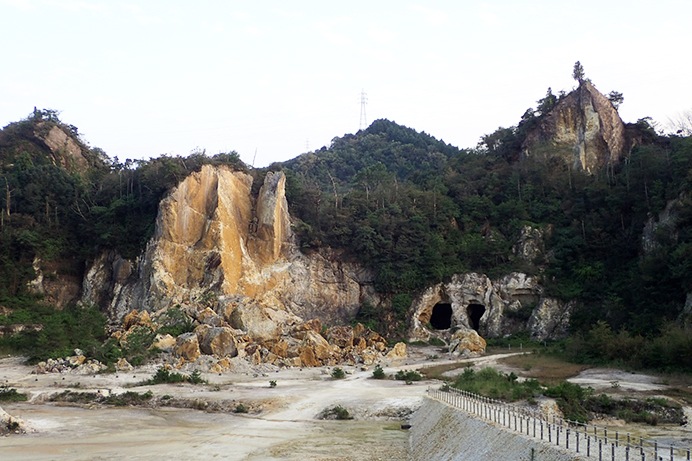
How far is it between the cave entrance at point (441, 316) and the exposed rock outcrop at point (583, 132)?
20.6 m

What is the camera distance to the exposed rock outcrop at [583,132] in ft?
225

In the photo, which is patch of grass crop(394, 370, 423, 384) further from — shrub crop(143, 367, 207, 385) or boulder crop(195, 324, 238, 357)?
boulder crop(195, 324, 238, 357)

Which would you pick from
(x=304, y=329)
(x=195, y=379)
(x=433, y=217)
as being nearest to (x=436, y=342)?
(x=304, y=329)

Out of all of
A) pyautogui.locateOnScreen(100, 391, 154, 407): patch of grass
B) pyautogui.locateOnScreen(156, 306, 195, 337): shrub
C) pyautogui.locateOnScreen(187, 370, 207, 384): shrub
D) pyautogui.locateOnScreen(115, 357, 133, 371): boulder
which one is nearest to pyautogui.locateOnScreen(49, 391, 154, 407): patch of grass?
pyautogui.locateOnScreen(100, 391, 154, 407): patch of grass

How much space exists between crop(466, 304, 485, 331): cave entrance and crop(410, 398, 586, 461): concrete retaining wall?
1378 inches

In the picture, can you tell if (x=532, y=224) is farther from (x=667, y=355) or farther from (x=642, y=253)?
(x=667, y=355)

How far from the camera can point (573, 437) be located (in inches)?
570

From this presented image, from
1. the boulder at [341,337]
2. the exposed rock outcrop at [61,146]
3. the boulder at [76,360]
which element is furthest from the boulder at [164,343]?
the exposed rock outcrop at [61,146]

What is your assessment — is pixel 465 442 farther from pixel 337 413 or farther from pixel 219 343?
pixel 219 343

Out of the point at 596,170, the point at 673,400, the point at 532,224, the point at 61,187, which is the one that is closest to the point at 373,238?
the point at 532,224

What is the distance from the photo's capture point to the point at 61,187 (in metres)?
62.0

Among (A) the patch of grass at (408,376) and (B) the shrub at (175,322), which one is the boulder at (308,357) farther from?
(B) the shrub at (175,322)

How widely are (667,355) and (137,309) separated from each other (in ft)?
129

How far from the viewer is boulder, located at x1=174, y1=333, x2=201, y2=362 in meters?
41.9
